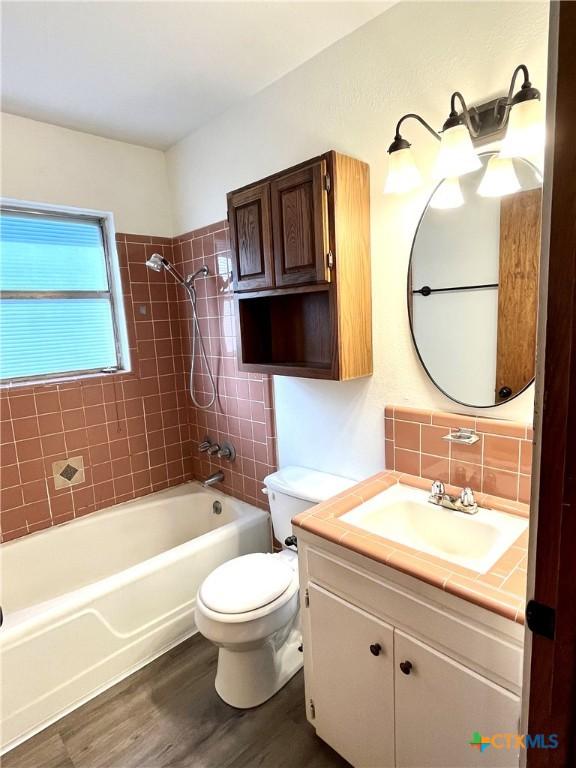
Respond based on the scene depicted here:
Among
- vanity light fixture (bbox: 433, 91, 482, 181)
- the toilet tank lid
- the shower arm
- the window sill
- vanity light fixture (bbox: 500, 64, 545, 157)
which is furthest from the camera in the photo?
the shower arm

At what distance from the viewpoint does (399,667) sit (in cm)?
110

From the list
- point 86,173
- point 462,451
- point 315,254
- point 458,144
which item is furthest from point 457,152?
point 86,173

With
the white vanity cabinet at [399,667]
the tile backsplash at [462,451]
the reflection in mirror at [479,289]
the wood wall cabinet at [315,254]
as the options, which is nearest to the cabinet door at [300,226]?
the wood wall cabinet at [315,254]

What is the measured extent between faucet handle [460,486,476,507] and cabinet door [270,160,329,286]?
877mm

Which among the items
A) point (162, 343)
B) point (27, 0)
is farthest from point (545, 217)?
point (162, 343)

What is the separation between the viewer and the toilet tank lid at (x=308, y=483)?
68.7 inches

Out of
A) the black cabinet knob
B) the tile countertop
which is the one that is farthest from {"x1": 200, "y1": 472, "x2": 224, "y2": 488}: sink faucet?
the black cabinet knob

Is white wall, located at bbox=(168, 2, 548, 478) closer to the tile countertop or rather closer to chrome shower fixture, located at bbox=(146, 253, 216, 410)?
the tile countertop

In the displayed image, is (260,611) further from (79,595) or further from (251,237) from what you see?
(251,237)

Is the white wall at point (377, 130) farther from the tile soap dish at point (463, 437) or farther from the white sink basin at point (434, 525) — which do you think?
the white sink basin at point (434, 525)

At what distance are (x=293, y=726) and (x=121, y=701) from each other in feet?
2.41

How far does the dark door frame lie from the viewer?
1.65ft

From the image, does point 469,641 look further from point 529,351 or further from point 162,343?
point 162,343

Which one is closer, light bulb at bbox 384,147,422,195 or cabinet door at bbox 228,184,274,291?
light bulb at bbox 384,147,422,195
